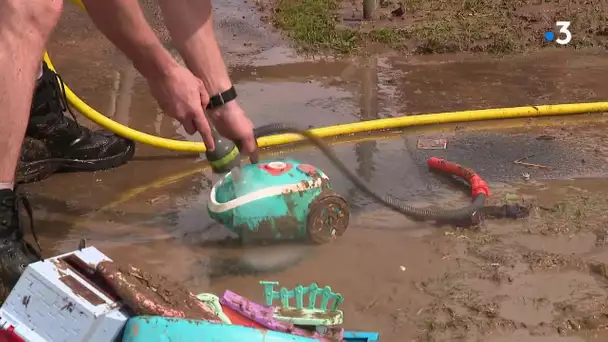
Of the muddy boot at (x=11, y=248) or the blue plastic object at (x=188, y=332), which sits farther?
the muddy boot at (x=11, y=248)

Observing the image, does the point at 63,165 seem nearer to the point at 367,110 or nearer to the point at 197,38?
the point at 197,38

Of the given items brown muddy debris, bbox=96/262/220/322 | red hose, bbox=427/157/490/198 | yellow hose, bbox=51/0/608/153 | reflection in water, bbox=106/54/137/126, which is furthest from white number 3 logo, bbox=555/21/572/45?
brown muddy debris, bbox=96/262/220/322

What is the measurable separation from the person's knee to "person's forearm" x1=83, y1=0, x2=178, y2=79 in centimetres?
25

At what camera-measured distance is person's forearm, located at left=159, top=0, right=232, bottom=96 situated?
2.71 meters

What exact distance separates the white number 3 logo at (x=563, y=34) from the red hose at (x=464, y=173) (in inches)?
87.7

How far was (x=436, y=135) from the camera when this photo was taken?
392 centimetres

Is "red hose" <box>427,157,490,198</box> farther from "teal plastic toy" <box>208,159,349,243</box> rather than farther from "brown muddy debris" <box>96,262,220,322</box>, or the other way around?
"brown muddy debris" <box>96,262,220,322</box>

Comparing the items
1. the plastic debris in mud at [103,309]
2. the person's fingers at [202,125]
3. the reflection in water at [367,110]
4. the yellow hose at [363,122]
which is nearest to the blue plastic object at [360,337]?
the plastic debris in mud at [103,309]

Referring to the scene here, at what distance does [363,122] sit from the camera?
388 cm

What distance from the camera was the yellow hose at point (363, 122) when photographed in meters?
3.59

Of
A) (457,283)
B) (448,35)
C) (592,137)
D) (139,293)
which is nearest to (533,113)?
(592,137)

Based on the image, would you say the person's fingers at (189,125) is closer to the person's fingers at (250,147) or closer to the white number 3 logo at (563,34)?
the person's fingers at (250,147)

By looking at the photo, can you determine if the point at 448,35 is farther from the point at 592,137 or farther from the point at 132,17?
the point at 132,17

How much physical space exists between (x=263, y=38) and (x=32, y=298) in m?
4.08
